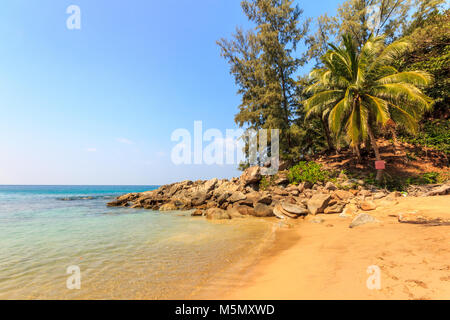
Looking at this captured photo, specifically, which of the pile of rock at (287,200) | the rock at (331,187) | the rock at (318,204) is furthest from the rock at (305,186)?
the rock at (318,204)

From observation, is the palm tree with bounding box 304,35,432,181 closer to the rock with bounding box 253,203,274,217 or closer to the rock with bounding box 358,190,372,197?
the rock with bounding box 358,190,372,197

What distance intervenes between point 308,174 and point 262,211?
5.74 meters

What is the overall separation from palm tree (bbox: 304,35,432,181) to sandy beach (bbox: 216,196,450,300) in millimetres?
6903

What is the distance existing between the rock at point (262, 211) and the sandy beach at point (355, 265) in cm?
439

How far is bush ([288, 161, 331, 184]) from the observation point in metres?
13.6

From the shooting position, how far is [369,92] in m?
12.0

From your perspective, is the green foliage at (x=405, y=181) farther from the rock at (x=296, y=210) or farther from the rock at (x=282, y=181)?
the rock at (x=296, y=210)

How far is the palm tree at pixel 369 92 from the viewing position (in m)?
11.0

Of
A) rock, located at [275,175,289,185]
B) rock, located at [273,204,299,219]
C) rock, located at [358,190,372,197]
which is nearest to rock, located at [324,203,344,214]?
rock, located at [273,204,299,219]

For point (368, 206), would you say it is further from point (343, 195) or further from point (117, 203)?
point (117, 203)

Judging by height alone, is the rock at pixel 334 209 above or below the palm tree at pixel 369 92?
below

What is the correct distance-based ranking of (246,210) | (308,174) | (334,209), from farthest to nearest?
1. (308,174)
2. (246,210)
3. (334,209)

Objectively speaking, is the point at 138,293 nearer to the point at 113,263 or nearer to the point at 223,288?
the point at 223,288

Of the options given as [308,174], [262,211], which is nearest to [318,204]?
[262,211]
